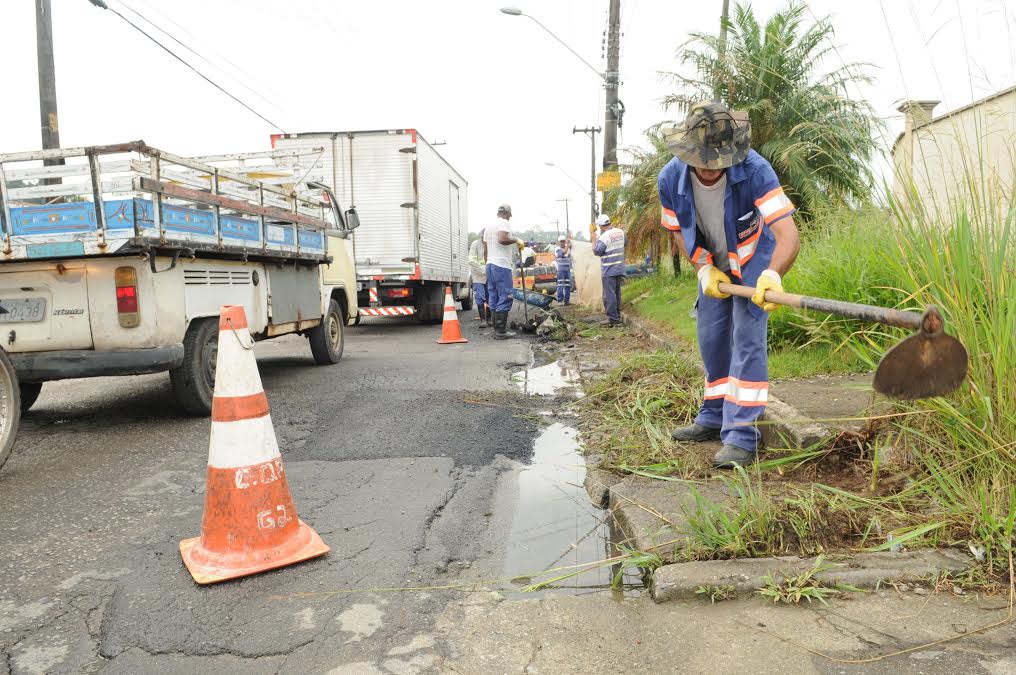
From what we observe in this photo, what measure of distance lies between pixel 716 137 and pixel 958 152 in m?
1.05

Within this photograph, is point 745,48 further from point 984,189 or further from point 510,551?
point 510,551

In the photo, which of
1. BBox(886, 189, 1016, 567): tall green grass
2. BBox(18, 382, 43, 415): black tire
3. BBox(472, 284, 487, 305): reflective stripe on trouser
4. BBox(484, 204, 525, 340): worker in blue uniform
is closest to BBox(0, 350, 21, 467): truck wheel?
BBox(18, 382, 43, 415): black tire

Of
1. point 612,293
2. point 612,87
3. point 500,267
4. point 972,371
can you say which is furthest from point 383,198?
point 972,371

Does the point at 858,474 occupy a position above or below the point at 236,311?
below

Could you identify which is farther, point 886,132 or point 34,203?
point 34,203

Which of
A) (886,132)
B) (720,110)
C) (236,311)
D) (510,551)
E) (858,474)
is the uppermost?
Result: (720,110)

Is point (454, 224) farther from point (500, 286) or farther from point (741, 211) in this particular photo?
point (741, 211)

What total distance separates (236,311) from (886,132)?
280 centimetres

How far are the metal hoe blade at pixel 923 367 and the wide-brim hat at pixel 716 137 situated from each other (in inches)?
62.4

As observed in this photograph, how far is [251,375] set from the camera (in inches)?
115

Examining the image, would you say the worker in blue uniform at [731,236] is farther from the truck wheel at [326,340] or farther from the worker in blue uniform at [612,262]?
the worker in blue uniform at [612,262]

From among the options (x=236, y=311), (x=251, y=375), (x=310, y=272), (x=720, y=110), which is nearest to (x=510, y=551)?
(x=251, y=375)

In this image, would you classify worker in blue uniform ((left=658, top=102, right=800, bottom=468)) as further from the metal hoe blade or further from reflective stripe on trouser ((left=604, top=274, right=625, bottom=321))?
reflective stripe on trouser ((left=604, top=274, right=625, bottom=321))

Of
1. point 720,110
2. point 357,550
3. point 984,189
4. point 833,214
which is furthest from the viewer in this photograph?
point 833,214
